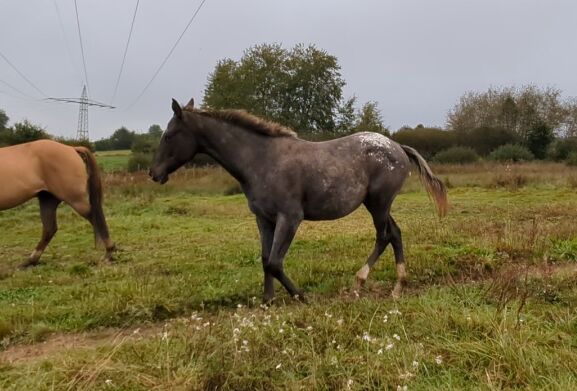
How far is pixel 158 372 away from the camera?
10.1 ft

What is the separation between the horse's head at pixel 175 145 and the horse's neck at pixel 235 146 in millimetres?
170

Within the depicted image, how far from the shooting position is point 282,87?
38.7m

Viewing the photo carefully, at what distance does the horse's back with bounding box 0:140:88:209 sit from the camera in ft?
24.1

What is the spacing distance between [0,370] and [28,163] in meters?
4.90

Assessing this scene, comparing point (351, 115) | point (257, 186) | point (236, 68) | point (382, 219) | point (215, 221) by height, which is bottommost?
point (215, 221)

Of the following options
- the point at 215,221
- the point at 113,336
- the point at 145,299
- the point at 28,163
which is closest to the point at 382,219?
the point at 145,299

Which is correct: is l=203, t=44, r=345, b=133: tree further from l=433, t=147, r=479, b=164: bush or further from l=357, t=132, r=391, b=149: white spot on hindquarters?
l=357, t=132, r=391, b=149: white spot on hindquarters

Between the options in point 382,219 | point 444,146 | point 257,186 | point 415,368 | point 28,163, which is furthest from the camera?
point 444,146

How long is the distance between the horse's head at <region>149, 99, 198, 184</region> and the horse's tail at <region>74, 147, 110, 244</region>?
2.75m

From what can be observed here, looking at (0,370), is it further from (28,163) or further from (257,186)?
(28,163)

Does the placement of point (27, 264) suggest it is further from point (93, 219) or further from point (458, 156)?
point (458, 156)

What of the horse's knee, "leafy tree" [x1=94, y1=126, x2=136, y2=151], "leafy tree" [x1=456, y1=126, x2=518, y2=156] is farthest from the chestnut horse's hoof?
"leafy tree" [x1=94, y1=126, x2=136, y2=151]

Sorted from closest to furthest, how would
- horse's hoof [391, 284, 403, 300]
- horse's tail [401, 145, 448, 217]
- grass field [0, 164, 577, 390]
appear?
grass field [0, 164, 577, 390] < horse's hoof [391, 284, 403, 300] < horse's tail [401, 145, 448, 217]

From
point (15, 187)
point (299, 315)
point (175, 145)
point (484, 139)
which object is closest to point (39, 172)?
point (15, 187)
